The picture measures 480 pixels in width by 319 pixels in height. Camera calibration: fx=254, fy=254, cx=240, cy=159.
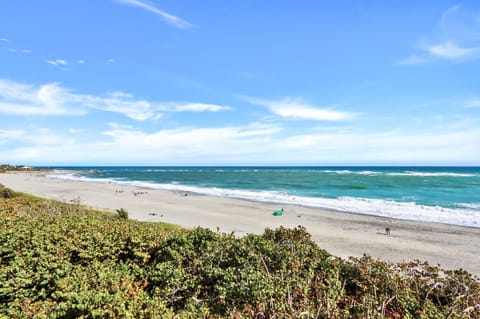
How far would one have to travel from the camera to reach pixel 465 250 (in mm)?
11828

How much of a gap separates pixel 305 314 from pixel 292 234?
7.59ft

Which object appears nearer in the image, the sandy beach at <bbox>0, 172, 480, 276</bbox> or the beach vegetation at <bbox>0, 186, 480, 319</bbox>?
the beach vegetation at <bbox>0, 186, 480, 319</bbox>

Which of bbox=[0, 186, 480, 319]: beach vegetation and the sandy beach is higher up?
bbox=[0, 186, 480, 319]: beach vegetation

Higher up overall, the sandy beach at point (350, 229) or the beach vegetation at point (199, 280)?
the beach vegetation at point (199, 280)

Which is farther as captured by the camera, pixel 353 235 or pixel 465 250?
pixel 353 235

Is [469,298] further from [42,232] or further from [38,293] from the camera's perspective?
[42,232]

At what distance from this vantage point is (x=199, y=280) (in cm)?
398

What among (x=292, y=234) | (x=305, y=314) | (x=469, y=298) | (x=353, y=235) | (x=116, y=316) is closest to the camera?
(x=116, y=316)

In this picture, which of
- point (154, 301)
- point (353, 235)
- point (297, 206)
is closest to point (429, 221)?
point (353, 235)

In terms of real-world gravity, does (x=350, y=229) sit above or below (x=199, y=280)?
below

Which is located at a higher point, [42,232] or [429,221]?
[42,232]

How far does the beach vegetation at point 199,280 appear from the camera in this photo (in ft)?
10.1

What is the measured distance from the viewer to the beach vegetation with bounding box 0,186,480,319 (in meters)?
3.08

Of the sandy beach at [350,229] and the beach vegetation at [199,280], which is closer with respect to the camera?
the beach vegetation at [199,280]
